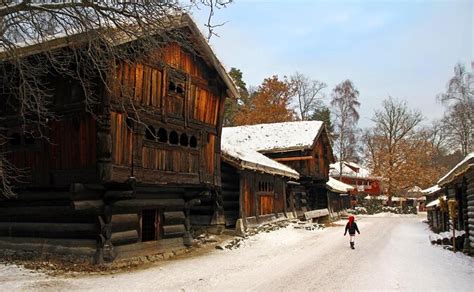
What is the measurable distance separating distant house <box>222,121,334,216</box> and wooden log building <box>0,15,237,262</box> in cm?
1531

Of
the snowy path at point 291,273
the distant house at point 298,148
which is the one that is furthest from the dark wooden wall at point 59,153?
the distant house at point 298,148

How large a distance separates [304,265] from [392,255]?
4.74 m

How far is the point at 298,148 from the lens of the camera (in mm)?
34719

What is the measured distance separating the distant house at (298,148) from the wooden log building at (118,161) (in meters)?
15.3

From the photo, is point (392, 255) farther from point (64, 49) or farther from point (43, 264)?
point (64, 49)

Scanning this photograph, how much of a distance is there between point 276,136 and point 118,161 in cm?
2484

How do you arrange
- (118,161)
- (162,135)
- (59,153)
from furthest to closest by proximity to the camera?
(162,135) → (59,153) → (118,161)

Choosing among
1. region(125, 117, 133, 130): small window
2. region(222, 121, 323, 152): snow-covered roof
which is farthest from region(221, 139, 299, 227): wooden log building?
region(222, 121, 323, 152): snow-covered roof

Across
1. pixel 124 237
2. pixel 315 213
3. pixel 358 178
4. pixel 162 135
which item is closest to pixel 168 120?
pixel 162 135

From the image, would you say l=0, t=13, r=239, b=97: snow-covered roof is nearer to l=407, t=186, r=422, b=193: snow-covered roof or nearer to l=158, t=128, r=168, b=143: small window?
l=158, t=128, r=168, b=143: small window

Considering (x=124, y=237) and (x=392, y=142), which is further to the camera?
(x=392, y=142)

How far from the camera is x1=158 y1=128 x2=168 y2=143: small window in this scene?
16062mm

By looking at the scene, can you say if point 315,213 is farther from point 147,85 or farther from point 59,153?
point 59,153

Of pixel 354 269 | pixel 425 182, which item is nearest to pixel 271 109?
pixel 425 182
